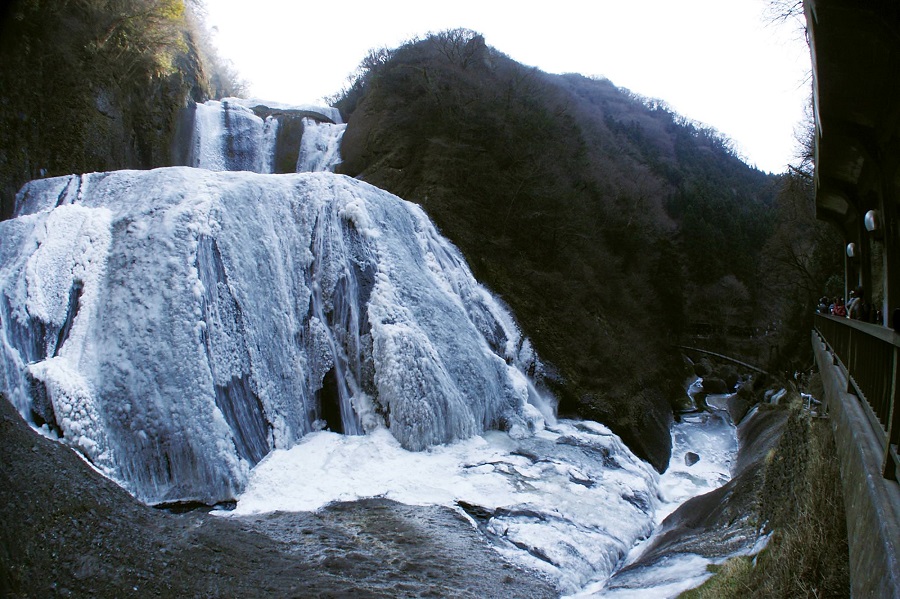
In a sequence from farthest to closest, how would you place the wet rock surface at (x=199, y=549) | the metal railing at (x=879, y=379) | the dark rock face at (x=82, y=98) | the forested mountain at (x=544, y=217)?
the forested mountain at (x=544, y=217) < the dark rock face at (x=82, y=98) < the wet rock surface at (x=199, y=549) < the metal railing at (x=879, y=379)

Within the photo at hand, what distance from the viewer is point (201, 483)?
26.2 ft

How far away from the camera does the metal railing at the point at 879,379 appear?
3.69 m

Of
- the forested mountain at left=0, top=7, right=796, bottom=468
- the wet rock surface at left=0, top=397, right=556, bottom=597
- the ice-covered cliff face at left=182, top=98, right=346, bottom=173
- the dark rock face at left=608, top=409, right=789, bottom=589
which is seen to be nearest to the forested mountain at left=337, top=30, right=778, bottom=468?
the forested mountain at left=0, top=7, right=796, bottom=468

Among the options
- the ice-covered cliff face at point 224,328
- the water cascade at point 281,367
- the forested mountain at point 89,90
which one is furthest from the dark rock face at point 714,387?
the forested mountain at point 89,90

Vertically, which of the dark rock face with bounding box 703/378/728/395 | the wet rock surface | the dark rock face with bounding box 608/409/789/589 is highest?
the wet rock surface

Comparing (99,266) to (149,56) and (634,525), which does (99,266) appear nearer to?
(634,525)

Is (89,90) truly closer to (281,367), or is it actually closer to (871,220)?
(281,367)

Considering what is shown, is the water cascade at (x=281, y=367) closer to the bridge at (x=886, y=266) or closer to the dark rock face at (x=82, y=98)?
the dark rock face at (x=82, y=98)

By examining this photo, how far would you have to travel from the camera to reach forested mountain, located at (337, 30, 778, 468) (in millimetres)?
17594

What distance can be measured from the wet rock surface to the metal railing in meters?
4.00

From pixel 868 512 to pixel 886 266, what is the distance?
6998mm

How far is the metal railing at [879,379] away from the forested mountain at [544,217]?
9014 millimetres

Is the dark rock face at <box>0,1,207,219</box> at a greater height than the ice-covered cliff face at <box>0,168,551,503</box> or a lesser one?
greater

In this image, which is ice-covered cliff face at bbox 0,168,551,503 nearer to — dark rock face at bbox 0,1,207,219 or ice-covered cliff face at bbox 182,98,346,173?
dark rock face at bbox 0,1,207,219
